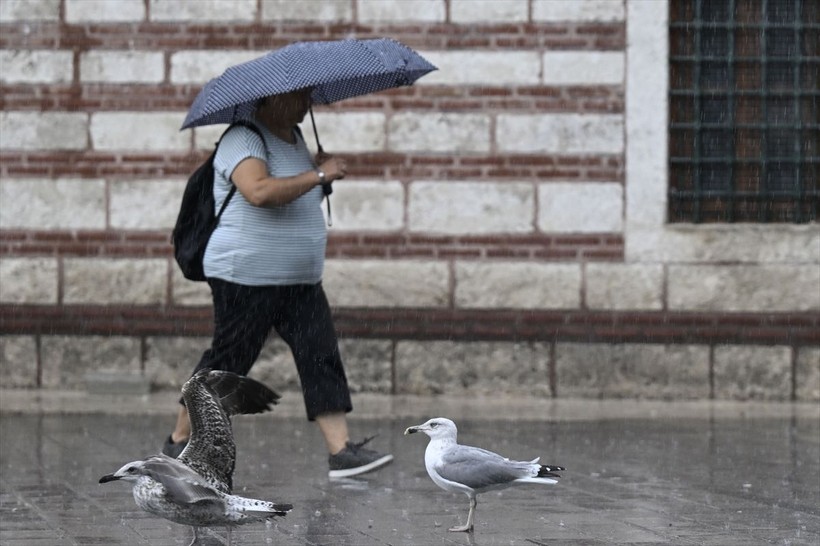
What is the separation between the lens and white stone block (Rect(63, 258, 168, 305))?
1148cm

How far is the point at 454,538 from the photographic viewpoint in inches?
228

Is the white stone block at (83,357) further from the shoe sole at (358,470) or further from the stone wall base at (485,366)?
the shoe sole at (358,470)

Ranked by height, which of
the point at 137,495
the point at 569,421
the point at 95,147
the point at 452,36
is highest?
the point at 452,36

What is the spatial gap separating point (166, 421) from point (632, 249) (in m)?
3.45

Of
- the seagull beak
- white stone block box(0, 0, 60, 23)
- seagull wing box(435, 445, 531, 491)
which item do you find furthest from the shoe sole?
white stone block box(0, 0, 60, 23)

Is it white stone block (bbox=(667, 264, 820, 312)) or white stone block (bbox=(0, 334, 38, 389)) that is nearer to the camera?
white stone block (bbox=(667, 264, 820, 312))

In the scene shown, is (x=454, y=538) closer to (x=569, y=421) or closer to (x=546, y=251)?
(x=569, y=421)

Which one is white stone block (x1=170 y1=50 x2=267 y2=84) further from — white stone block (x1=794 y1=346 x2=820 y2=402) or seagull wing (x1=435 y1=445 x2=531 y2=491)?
seagull wing (x1=435 y1=445 x2=531 y2=491)

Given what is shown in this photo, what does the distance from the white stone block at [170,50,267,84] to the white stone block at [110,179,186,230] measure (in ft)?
2.48

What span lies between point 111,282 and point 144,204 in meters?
0.60

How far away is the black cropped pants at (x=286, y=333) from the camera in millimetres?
7547

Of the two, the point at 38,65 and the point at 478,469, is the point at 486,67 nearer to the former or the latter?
the point at 38,65

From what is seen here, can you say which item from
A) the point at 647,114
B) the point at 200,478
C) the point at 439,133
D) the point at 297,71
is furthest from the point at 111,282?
the point at 200,478

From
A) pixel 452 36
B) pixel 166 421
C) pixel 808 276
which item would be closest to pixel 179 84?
pixel 452 36
